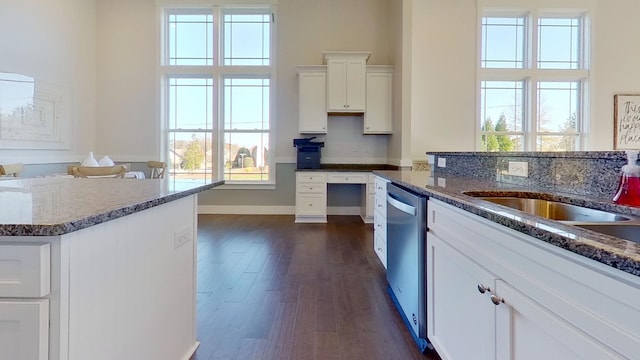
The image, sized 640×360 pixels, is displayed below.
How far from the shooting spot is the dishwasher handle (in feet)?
6.22

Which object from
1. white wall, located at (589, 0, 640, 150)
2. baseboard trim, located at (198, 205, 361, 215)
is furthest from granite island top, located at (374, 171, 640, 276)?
white wall, located at (589, 0, 640, 150)

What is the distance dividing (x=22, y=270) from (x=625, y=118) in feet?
25.8

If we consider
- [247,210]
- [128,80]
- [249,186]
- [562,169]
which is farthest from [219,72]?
[562,169]

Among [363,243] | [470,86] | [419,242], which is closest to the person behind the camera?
[419,242]

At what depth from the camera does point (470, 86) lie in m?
5.77

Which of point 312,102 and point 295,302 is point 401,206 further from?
point 312,102

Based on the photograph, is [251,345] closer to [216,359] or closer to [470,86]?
[216,359]

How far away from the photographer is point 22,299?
2.67 feet

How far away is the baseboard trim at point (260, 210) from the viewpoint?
606 centimetres

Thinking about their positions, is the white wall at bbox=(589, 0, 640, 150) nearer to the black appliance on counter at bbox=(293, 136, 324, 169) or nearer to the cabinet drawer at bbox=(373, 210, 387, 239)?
the black appliance on counter at bbox=(293, 136, 324, 169)

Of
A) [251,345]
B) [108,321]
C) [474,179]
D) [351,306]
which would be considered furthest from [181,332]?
[474,179]

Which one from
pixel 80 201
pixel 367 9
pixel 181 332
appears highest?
pixel 367 9

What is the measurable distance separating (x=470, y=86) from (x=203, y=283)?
204 inches

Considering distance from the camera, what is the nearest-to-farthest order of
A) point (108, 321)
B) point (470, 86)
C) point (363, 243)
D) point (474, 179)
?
point (108, 321)
point (474, 179)
point (363, 243)
point (470, 86)
